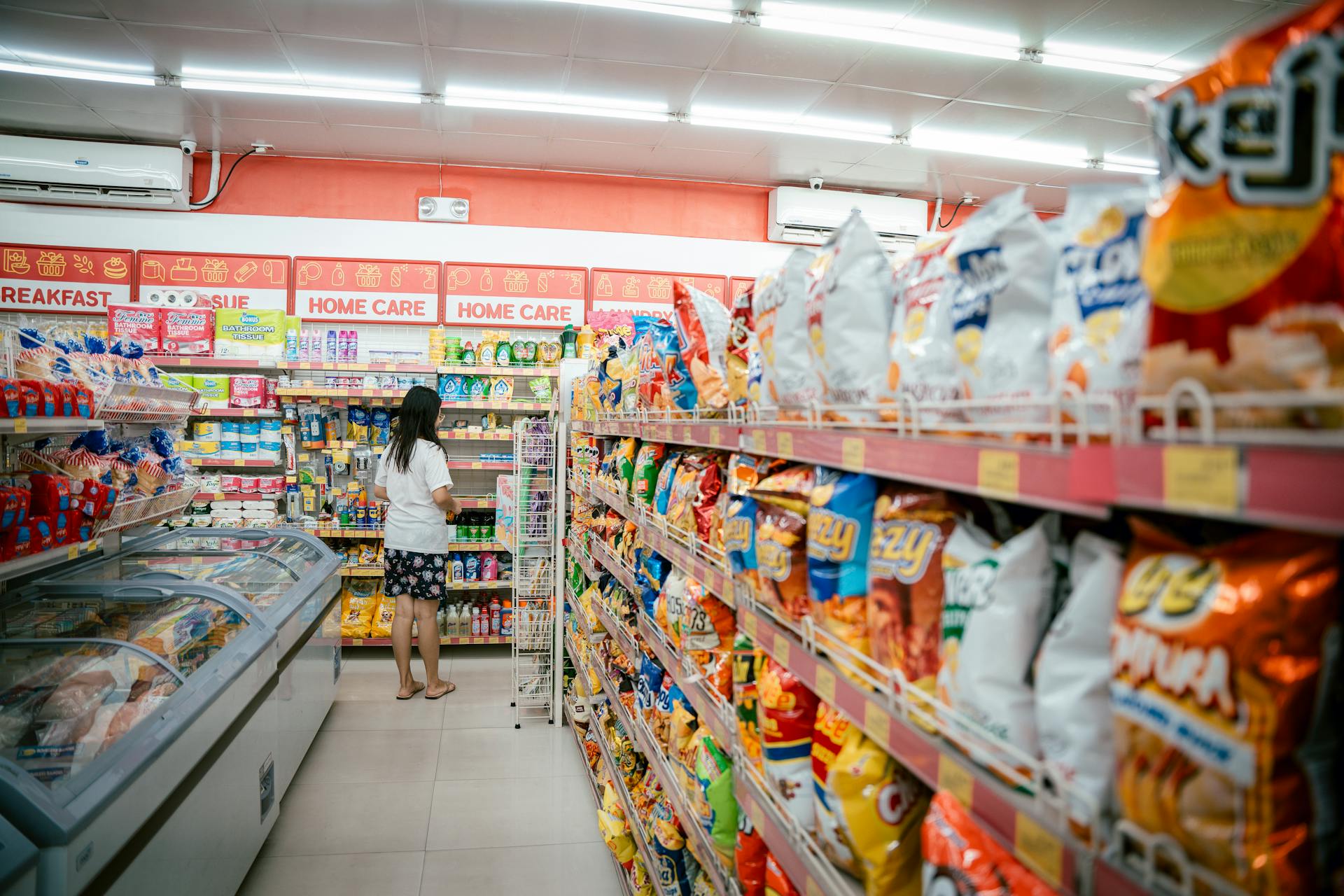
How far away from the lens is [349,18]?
418cm

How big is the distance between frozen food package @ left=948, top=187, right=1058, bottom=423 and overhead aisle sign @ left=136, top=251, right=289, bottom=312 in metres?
6.41

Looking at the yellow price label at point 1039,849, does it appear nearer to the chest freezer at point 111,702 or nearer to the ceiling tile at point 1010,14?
the chest freezer at point 111,702

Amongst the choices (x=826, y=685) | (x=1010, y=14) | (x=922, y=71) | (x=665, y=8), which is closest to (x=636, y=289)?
(x=665, y=8)

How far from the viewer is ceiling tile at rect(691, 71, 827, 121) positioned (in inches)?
191

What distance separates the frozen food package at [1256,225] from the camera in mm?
538

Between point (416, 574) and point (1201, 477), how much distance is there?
4746mm

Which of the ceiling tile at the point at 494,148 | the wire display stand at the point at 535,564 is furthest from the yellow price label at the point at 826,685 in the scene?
the ceiling tile at the point at 494,148

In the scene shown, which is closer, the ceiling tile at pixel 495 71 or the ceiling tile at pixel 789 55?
the ceiling tile at pixel 789 55

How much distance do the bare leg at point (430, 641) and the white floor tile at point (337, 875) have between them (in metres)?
1.83

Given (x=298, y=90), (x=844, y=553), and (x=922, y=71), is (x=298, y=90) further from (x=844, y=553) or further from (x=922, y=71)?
(x=844, y=553)

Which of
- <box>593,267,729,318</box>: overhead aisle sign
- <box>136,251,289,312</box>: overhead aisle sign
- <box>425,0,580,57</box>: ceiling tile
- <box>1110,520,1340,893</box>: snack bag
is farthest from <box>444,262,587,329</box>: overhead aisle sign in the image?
<box>1110,520,1340,893</box>: snack bag

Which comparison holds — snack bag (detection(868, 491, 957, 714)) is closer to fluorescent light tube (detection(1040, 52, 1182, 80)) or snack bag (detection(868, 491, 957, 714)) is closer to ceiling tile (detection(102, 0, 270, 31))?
fluorescent light tube (detection(1040, 52, 1182, 80))

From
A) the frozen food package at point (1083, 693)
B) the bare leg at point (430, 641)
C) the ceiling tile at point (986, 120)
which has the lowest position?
the bare leg at point (430, 641)

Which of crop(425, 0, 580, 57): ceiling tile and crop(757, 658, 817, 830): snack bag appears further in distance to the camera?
crop(425, 0, 580, 57): ceiling tile
